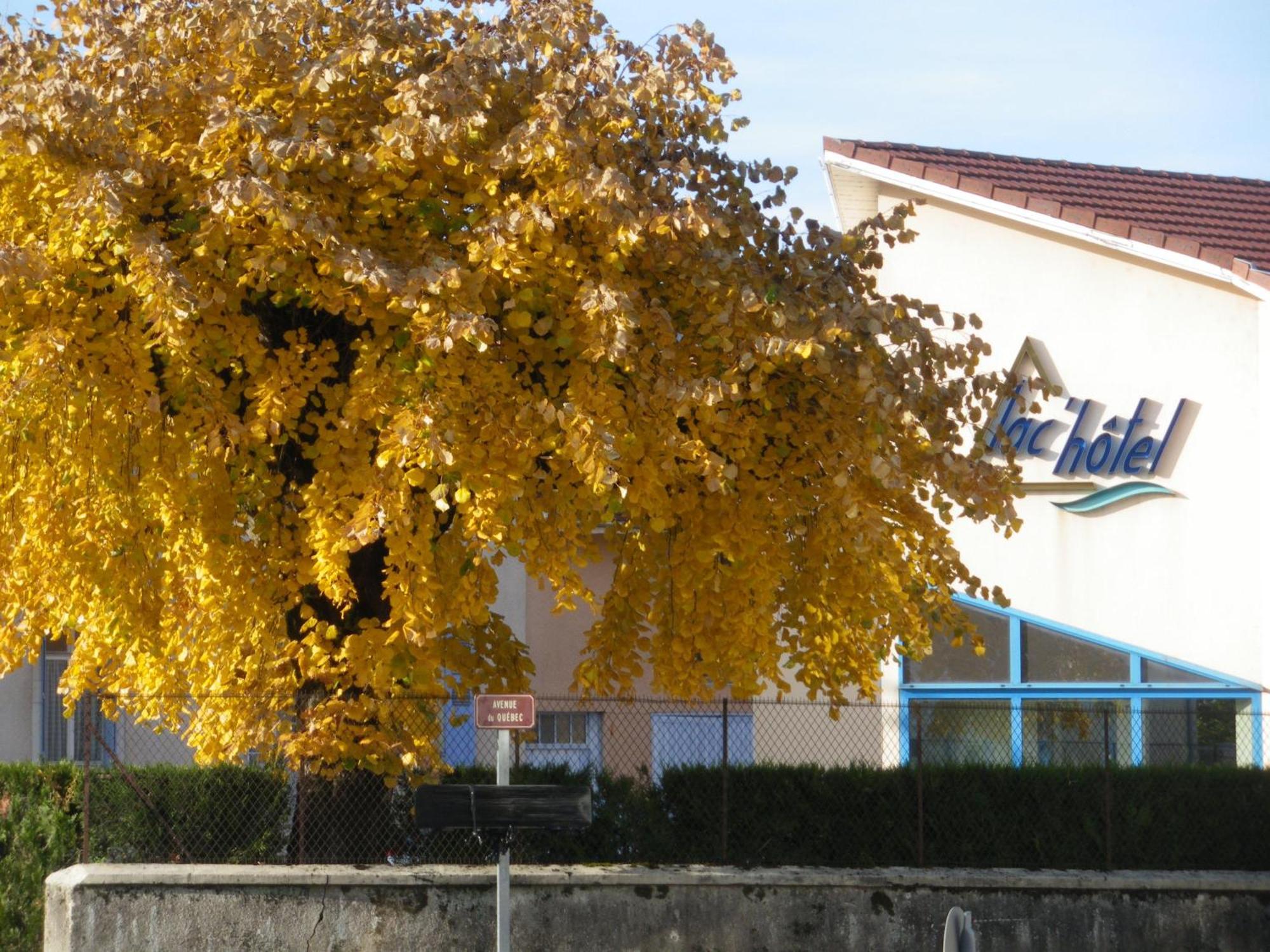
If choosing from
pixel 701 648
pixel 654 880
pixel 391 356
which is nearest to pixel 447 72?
pixel 391 356

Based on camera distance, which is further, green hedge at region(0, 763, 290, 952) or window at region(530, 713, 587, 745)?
window at region(530, 713, 587, 745)

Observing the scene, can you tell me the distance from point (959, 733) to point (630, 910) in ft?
16.3

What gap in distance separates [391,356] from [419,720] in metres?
2.67

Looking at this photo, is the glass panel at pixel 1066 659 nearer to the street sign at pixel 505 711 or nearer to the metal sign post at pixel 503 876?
the metal sign post at pixel 503 876

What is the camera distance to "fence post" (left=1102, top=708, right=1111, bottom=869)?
1305 cm

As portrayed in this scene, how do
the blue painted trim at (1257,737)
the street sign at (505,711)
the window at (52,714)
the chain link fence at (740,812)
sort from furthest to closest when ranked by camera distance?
the window at (52,714) → the blue painted trim at (1257,737) → the chain link fence at (740,812) → the street sign at (505,711)

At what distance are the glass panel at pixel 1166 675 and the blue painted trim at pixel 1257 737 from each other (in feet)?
1.48

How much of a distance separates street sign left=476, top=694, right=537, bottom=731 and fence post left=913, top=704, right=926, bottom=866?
370 centimetres

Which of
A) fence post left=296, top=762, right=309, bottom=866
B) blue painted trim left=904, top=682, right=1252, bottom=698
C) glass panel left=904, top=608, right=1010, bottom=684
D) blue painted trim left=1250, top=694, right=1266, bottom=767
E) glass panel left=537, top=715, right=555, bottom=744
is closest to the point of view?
fence post left=296, top=762, right=309, bottom=866

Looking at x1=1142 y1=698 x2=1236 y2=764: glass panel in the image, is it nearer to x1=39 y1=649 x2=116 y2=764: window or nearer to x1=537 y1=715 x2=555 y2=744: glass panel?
x1=537 y1=715 x2=555 y2=744: glass panel

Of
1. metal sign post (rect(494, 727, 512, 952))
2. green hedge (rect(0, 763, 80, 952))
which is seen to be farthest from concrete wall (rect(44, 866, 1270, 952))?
metal sign post (rect(494, 727, 512, 952))

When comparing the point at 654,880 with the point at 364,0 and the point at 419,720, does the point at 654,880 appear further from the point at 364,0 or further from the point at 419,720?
the point at 364,0

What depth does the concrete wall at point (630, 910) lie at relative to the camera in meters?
11.8

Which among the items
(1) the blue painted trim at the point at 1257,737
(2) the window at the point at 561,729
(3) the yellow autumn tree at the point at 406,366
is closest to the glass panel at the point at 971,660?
(1) the blue painted trim at the point at 1257,737
